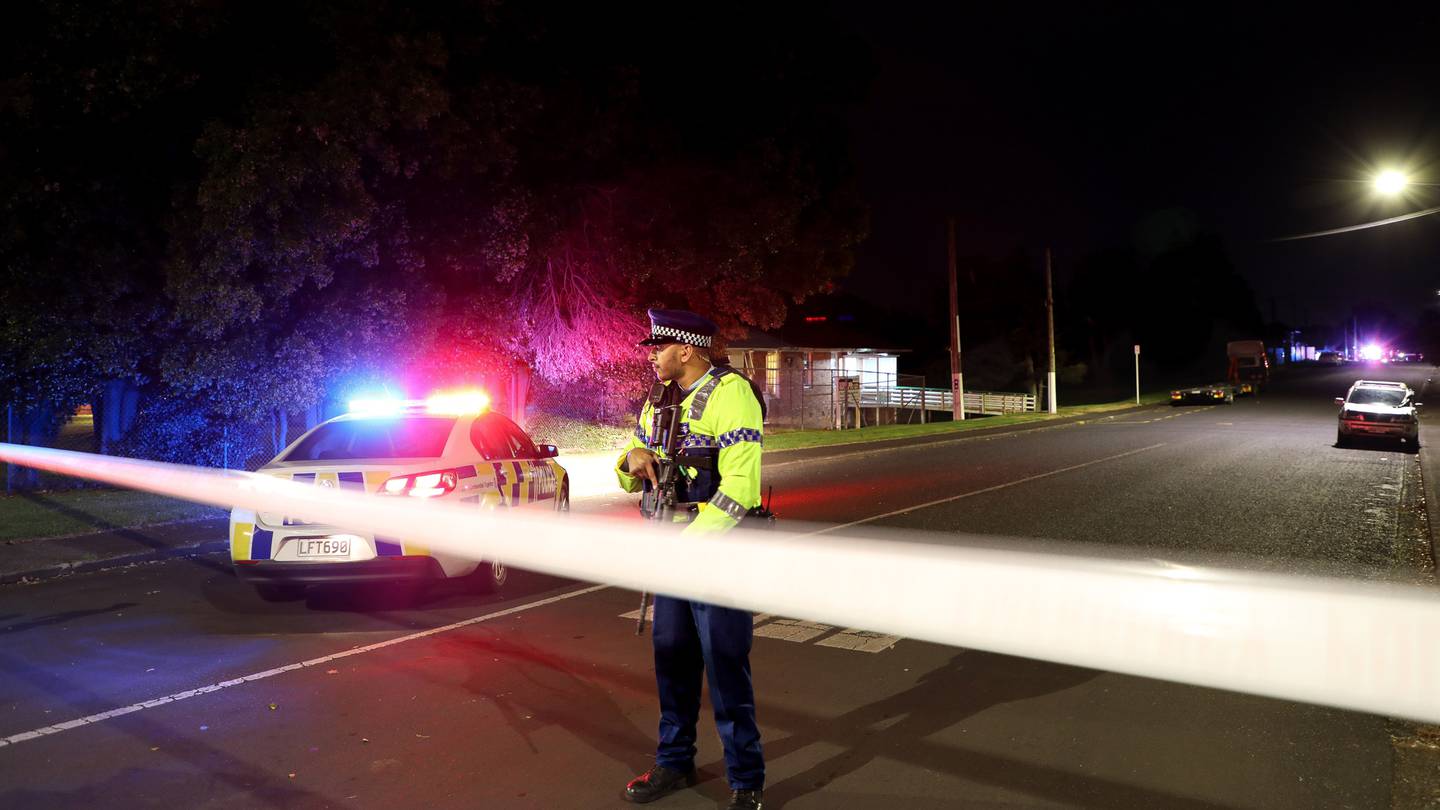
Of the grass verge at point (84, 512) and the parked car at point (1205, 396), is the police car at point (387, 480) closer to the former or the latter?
the grass verge at point (84, 512)

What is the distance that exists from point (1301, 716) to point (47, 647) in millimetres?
7721

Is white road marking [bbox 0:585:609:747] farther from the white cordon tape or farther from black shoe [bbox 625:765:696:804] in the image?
black shoe [bbox 625:765:696:804]

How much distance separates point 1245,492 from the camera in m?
15.0

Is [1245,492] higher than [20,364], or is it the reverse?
[20,364]

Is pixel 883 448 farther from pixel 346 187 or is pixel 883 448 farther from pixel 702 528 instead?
pixel 702 528

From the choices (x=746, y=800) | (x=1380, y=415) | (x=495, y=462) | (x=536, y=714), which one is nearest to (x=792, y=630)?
(x=536, y=714)

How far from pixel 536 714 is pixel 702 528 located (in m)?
1.91

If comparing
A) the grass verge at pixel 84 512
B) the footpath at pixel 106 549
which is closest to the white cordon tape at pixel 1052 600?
the footpath at pixel 106 549

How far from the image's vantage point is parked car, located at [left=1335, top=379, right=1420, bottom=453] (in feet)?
73.3

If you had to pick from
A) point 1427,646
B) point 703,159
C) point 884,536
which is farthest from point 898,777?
point 703,159

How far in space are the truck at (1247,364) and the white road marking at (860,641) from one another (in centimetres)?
5836

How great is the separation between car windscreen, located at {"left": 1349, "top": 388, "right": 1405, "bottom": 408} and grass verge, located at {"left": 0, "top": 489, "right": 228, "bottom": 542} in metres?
23.0

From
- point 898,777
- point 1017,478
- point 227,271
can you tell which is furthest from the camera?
point 1017,478

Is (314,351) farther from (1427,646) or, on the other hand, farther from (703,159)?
(1427,646)
